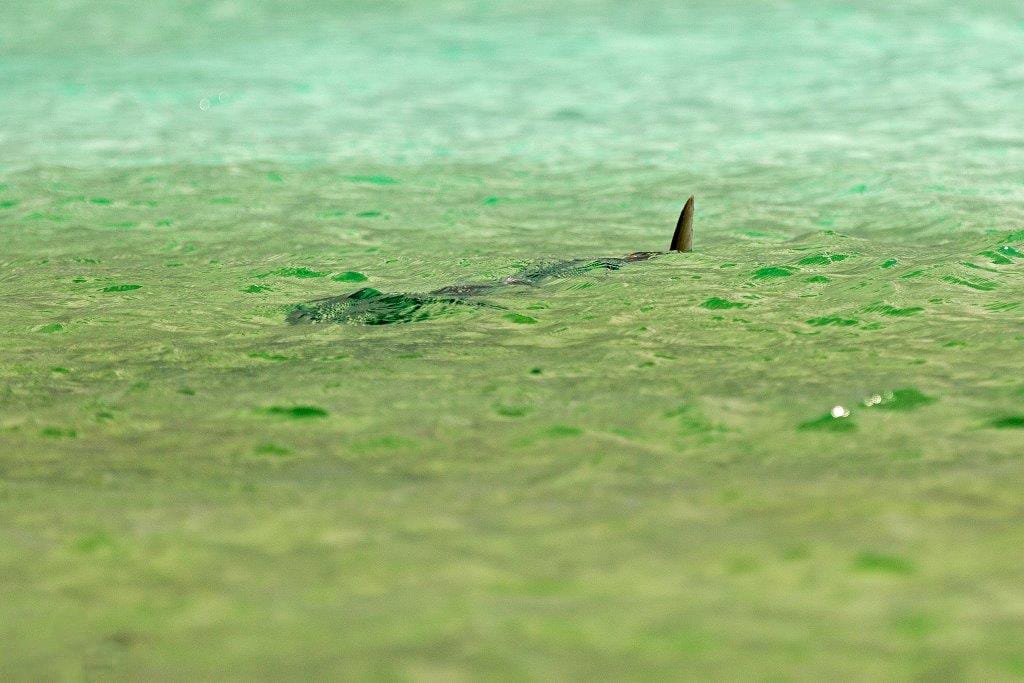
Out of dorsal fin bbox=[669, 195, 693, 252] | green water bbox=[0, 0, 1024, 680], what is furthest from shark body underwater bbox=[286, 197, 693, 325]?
green water bbox=[0, 0, 1024, 680]

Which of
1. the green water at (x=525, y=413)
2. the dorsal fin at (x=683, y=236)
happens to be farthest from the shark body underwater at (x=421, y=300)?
the green water at (x=525, y=413)

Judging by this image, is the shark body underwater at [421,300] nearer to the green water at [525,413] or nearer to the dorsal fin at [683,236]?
the dorsal fin at [683,236]

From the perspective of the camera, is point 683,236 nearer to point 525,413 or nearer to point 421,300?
point 421,300

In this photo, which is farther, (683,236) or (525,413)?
(683,236)

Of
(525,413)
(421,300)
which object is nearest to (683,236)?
(421,300)

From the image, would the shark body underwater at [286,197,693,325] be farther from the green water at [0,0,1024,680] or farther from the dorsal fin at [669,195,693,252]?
the green water at [0,0,1024,680]

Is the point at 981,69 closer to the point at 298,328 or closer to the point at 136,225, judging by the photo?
the point at 136,225
